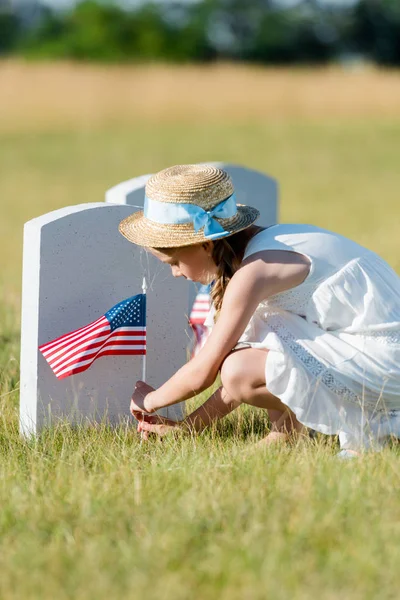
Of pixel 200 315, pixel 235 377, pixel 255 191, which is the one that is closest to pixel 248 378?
→ pixel 235 377

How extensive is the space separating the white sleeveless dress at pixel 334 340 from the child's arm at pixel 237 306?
53 mm

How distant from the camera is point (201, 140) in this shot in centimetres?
2019

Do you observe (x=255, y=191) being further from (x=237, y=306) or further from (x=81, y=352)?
(x=237, y=306)

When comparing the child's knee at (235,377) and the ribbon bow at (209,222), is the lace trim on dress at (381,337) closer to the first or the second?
the child's knee at (235,377)

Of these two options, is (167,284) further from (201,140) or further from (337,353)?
(201,140)

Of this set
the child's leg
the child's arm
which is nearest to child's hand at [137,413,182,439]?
the child's arm

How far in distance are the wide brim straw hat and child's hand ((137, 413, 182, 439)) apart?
66 centimetres

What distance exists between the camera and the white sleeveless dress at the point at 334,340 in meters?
2.99

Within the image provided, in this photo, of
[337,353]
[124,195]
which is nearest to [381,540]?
[337,353]

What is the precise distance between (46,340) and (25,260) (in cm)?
31

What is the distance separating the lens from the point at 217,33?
1805 inches

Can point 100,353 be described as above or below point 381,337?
below

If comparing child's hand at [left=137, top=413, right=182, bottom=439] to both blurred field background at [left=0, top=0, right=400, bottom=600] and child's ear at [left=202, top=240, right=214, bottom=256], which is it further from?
child's ear at [left=202, top=240, right=214, bottom=256]

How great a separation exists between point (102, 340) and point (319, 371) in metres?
0.83
